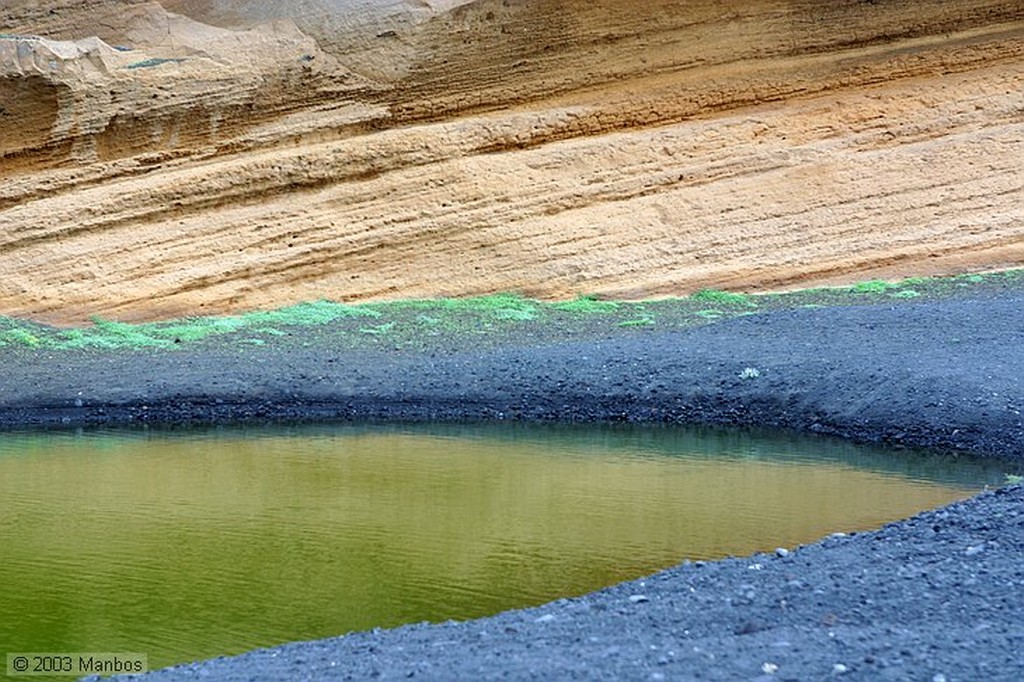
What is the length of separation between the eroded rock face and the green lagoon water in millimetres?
5703

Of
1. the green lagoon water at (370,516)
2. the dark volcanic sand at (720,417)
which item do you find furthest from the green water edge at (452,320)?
the green lagoon water at (370,516)

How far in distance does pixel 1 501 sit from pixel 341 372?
4447mm

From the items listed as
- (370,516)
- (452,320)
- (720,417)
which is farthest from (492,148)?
(370,516)

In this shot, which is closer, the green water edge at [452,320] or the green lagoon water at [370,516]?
the green lagoon water at [370,516]

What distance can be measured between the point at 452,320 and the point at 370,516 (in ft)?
23.7

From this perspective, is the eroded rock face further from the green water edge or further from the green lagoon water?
the green lagoon water

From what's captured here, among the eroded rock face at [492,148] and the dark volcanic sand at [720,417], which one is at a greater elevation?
the eroded rock face at [492,148]

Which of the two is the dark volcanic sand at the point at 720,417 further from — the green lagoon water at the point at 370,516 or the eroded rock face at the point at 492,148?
the eroded rock face at the point at 492,148

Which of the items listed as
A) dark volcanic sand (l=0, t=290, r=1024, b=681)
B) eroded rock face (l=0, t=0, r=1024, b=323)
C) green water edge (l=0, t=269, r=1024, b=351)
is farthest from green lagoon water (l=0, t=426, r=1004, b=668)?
eroded rock face (l=0, t=0, r=1024, b=323)

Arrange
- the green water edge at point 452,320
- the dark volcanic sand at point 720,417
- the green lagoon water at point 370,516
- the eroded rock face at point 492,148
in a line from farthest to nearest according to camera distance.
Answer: the eroded rock face at point 492,148 → the green water edge at point 452,320 → the green lagoon water at point 370,516 → the dark volcanic sand at point 720,417

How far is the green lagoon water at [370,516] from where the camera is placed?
21.6 feet

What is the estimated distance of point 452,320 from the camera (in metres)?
15.8

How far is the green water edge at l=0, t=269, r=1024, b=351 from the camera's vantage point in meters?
15.0

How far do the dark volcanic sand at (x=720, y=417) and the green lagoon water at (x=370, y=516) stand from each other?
20.7 inches
